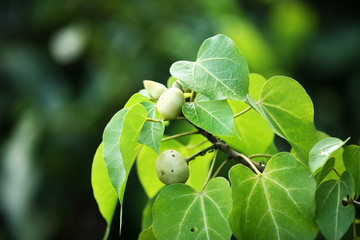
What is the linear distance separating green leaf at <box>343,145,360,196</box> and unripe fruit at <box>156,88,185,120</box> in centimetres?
20

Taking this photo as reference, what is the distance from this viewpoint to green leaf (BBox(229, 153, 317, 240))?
454mm

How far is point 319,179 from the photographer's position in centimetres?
49

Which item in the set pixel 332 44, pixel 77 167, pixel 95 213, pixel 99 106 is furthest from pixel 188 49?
pixel 332 44

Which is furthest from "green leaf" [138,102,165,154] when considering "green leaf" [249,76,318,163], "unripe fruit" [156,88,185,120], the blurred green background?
the blurred green background

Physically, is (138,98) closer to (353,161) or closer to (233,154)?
(233,154)

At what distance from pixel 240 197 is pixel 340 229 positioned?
11 cm

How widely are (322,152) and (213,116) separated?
0.13 m

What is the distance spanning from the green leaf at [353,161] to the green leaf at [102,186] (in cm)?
30

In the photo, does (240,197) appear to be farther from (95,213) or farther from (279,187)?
(95,213)

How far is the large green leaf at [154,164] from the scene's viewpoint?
25.4 inches

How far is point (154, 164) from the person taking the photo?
651 millimetres

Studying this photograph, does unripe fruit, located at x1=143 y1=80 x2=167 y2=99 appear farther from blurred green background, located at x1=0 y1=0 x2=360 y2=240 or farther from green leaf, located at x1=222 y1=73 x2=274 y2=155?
blurred green background, located at x1=0 y1=0 x2=360 y2=240

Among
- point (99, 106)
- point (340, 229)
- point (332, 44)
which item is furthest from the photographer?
point (332, 44)

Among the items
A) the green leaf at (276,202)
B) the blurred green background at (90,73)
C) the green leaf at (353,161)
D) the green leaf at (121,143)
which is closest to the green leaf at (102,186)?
the green leaf at (121,143)
